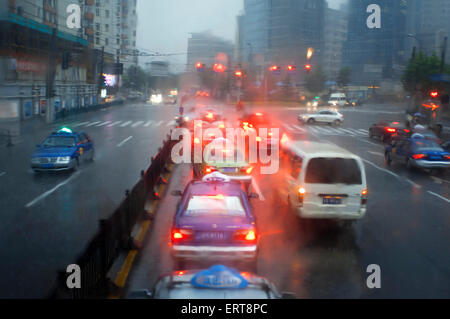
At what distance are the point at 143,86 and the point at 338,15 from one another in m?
38.8

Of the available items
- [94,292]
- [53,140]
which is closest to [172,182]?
[53,140]

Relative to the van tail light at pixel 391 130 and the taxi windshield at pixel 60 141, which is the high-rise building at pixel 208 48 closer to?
the van tail light at pixel 391 130

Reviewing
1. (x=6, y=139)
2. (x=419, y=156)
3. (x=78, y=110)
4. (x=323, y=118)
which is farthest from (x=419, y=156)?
(x=78, y=110)

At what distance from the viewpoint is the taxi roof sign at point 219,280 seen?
387 centimetres

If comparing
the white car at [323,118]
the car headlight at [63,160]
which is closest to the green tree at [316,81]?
the white car at [323,118]

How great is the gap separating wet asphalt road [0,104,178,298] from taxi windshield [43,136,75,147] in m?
1.24

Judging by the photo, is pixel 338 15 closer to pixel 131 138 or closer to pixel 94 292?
pixel 131 138

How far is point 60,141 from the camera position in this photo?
18.8m

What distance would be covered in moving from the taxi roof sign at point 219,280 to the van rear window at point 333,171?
6268mm

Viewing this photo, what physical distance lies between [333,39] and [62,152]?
80.1 m

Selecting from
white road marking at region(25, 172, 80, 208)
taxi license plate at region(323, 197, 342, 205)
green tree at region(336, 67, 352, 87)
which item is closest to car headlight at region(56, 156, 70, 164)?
white road marking at region(25, 172, 80, 208)

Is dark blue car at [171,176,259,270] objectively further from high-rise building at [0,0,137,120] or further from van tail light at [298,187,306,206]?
high-rise building at [0,0,137,120]

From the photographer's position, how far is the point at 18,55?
29.5 meters

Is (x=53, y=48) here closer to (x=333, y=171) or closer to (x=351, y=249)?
(x=333, y=171)
